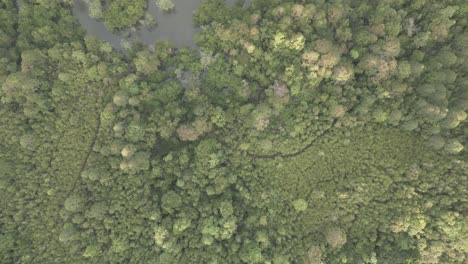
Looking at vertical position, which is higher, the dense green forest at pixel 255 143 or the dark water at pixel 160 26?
the dark water at pixel 160 26

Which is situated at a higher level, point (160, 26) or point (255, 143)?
point (160, 26)

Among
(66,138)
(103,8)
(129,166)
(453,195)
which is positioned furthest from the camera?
(103,8)

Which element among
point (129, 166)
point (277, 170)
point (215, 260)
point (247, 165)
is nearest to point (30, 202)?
point (129, 166)

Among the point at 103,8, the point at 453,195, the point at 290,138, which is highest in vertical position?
the point at 103,8

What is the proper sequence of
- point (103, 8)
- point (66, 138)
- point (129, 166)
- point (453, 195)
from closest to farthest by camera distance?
point (453, 195) < point (129, 166) < point (66, 138) < point (103, 8)

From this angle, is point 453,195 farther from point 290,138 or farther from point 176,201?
point 176,201
